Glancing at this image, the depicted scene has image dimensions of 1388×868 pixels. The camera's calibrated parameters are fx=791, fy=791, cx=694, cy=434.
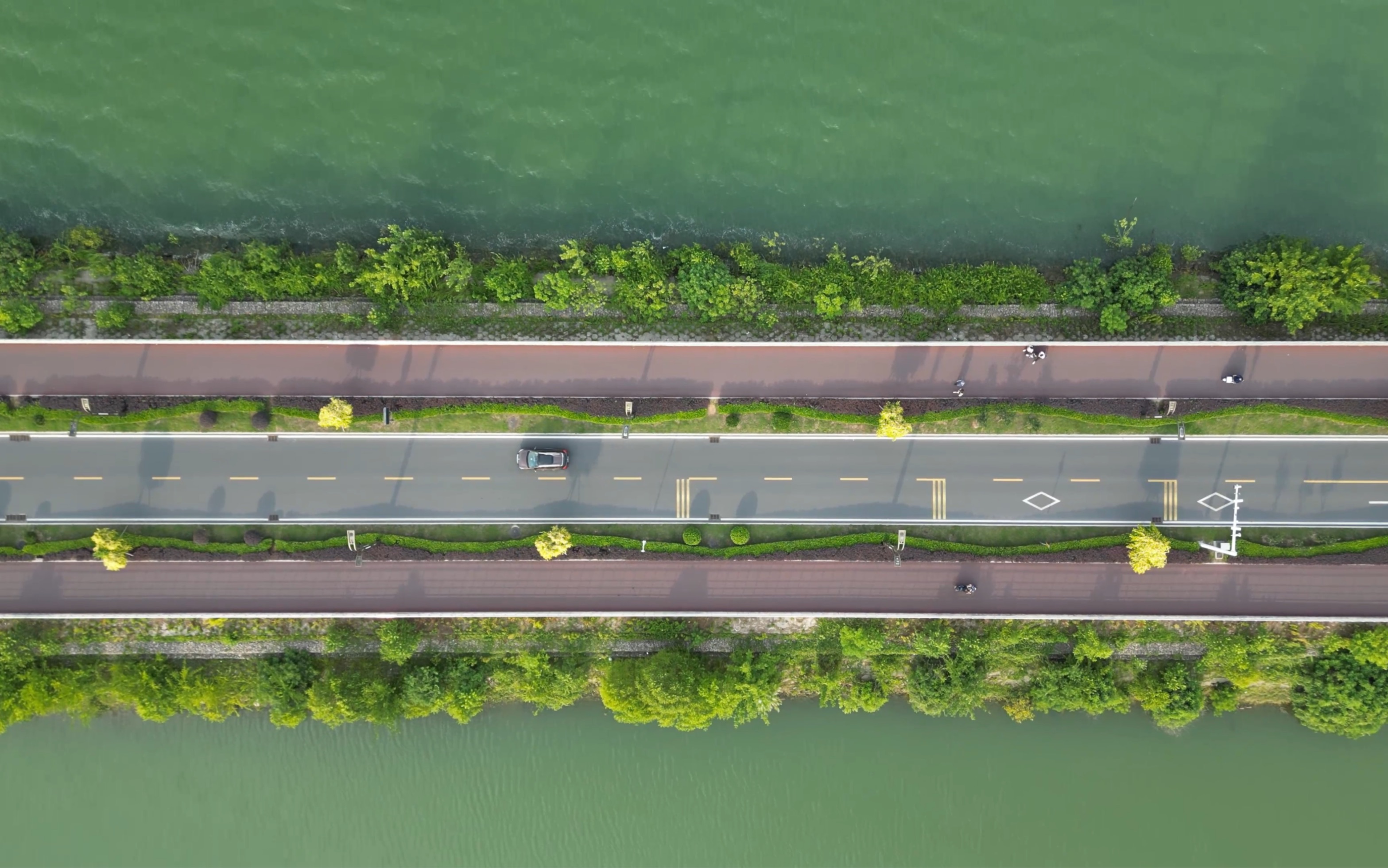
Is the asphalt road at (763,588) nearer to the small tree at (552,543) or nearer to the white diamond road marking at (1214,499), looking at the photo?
the small tree at (552,543)

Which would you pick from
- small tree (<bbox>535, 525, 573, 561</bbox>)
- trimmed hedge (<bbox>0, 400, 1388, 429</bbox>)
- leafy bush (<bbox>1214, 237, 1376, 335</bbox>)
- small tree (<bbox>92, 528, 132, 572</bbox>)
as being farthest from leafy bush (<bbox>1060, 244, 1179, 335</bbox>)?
small tree (<bbox>92, 528, 132, 572</bbox>)

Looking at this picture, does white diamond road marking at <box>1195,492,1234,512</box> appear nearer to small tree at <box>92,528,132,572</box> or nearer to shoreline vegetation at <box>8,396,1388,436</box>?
shoreline vegetation at <box>8,396,1388,436</box>

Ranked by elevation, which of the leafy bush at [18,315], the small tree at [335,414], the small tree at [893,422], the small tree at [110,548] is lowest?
the small tree at [110,548]

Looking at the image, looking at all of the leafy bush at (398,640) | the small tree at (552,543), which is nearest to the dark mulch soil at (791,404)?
the small tree at (552,543)

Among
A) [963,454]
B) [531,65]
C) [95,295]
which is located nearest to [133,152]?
[95,295]

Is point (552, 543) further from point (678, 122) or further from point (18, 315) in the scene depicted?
point (18, 315)

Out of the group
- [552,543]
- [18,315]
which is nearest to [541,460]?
[552,543]
